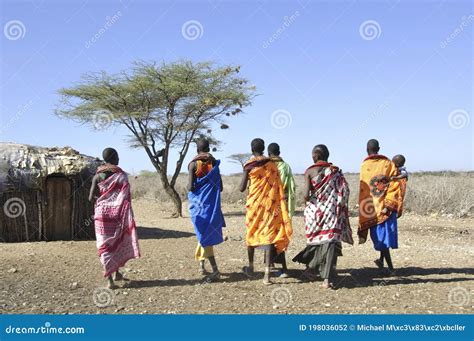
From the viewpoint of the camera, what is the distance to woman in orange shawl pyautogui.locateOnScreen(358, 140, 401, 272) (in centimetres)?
651

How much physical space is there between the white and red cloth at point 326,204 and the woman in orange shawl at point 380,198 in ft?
2.28

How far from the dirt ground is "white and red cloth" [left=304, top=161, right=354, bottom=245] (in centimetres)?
70

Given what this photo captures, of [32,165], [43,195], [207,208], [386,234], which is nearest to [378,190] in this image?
[386,234]

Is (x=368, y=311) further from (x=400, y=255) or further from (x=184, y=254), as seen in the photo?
(x=184, y=254)

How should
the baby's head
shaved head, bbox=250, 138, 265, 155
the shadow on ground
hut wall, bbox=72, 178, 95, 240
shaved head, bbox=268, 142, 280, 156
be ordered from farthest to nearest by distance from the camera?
the shadow on ground < hut wall, bbox=72, 178, 95, 240 < the baby's head < shaved head, bbox=268, 142, 280, 156 < shaved head, bbox=250, 138, 265, 155

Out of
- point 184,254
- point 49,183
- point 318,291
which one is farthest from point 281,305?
point 49,183

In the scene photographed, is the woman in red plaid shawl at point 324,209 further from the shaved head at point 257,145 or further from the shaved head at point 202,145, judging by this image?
the shaved head at point 202,145

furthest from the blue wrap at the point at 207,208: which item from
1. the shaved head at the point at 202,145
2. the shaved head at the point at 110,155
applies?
the shaved head at the point at 110,155

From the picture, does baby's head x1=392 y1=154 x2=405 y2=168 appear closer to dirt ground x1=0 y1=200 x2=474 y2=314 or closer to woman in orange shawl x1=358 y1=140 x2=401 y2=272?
woman in orange shawl x1=358 y1=140 x2=401 y2=272

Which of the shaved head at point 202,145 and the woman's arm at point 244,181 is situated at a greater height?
the shaved head at point 202,145

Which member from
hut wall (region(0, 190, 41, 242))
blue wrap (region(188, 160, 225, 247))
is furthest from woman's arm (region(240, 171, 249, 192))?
hut wall (region(0, 190, 41, 242))

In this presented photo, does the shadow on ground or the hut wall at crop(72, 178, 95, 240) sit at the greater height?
the hut wall at crop(72, 178, 95, 240)

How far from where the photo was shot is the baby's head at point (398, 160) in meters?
7.11

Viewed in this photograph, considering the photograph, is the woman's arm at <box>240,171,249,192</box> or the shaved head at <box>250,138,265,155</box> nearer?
the woman's arm at <box>240,171,249,192</box>
